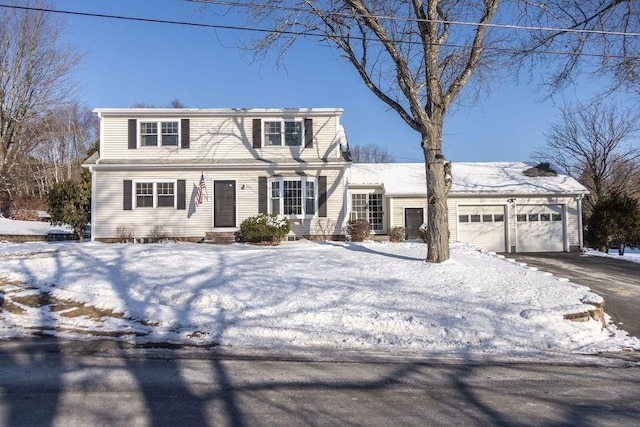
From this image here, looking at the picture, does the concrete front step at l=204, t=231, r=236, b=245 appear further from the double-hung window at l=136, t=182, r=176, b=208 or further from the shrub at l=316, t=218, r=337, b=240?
the shrub at l=316, t=218, r=337, b=240

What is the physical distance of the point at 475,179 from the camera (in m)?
24.8

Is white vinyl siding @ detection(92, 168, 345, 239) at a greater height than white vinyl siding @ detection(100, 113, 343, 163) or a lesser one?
lesser

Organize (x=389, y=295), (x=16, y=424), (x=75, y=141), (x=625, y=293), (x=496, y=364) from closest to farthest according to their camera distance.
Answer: (x=16, y=424) → (x=496, y=364) → (x=389, y=295) → (x=625, y=293) → (x=75, y=141)

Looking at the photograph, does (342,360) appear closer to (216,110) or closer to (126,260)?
(126,260)

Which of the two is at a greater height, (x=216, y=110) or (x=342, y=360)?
(x=216, y=110)

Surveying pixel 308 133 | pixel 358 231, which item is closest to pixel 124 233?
pixel 308 133

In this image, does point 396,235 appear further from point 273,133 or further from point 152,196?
point 152,196

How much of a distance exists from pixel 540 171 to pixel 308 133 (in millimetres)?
12818

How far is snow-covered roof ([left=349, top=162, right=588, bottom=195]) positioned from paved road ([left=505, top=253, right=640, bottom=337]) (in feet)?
11.5

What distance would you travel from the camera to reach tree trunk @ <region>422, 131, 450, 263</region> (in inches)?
493

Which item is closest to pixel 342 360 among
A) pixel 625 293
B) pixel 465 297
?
pixel 465 297

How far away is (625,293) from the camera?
1227 centimetres

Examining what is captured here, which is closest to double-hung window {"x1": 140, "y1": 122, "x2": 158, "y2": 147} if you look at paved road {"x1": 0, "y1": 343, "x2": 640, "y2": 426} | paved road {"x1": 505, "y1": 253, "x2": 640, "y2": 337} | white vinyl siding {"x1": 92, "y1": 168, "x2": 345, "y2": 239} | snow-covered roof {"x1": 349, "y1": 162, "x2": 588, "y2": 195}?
white vinyl siding {"x1": 92, "y1": 168, "x2": 345, "y2": 239}

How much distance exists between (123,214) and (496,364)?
18130 mm
